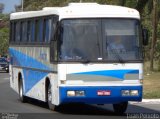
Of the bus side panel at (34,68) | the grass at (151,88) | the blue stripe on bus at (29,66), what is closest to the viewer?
the bus side panel at (34,68)

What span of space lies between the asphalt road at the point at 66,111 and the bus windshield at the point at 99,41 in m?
1.64

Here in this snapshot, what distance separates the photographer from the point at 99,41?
18.3 meters

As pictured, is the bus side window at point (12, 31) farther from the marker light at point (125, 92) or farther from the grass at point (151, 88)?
the marker light at point (125, 92)

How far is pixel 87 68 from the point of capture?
59.3 ft

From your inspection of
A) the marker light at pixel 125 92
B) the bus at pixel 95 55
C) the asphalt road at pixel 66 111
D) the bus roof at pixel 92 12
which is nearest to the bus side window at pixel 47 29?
the bus at pixel 95 55

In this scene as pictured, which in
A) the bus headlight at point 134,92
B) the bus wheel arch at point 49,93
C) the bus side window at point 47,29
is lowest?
the bus wheel arch at point 49,93

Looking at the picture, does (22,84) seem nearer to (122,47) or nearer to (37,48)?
(37,48)

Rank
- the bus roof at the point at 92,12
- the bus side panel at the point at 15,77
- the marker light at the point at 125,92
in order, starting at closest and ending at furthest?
the marker light at the point at 125,92, the bus roof at the point at 92,12, the bus side panel at the point at 15,77

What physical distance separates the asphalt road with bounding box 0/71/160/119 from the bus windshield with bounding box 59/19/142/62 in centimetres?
164

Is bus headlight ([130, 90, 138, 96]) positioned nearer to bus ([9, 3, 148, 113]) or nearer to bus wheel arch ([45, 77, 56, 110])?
bus ([9, 3, 148, 113])

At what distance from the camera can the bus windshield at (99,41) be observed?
59.7 ft

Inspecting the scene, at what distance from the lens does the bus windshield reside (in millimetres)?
18203

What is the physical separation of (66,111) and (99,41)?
2.86 m

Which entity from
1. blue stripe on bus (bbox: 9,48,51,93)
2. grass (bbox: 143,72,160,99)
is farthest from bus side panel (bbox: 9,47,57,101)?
grass (bbox: 143,72,160,99)
